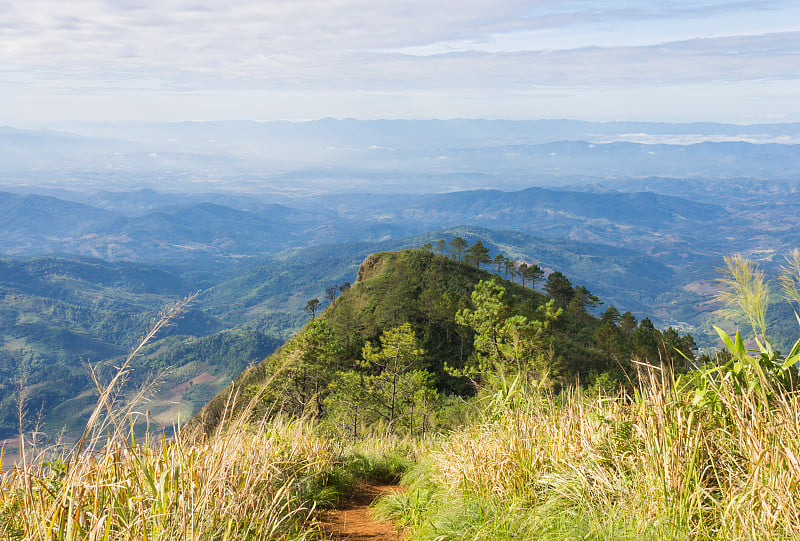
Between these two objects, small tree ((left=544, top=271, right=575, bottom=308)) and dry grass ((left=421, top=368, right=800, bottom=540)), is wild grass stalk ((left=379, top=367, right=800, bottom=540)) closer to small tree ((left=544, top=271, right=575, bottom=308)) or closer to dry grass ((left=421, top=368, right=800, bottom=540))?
dry grass ((left=421, top=368, right=800, bottom=540))

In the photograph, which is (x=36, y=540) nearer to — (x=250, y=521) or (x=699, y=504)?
(x=250, y=521)

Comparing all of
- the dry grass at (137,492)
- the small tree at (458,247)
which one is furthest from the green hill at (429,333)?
the dry grass at (137,492)

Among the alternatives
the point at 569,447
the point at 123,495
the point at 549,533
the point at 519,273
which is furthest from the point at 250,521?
the point at 519,273

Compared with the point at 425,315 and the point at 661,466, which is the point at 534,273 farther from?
the point at 661,466

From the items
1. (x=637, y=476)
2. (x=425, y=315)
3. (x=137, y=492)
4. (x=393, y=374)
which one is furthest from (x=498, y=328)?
(x=425, y=315)

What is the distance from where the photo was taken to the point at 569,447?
14.7 feet

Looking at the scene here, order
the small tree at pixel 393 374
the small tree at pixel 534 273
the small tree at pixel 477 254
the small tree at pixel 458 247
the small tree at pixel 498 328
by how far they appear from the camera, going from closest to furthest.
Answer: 1. the small tree at pixel 498 328
2. the small tree at pixel 393 374
3. the small tree at pixel 477 254
4. the small tree at pixel 458 247
5. the small tree at pixel 534 273

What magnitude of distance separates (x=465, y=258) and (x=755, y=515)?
64.6 m

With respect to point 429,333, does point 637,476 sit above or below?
above

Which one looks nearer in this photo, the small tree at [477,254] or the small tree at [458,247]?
the small tree at [477,254]

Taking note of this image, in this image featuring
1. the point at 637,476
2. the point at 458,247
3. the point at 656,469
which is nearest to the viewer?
the point at 656,469

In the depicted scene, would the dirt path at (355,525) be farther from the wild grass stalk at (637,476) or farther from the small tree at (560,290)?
the small tree at (560,290)

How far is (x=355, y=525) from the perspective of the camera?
5.11 m

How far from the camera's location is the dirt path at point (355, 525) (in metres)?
4.71
